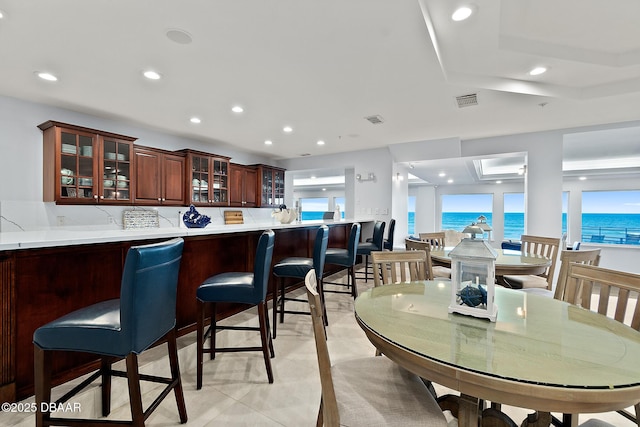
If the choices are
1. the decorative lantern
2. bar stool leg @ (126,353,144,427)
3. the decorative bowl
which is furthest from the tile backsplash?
the decorative lantern

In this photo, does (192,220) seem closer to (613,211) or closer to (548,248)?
(548,248)

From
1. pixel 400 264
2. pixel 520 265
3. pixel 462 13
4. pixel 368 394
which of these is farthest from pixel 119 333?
A: pixel 520 265

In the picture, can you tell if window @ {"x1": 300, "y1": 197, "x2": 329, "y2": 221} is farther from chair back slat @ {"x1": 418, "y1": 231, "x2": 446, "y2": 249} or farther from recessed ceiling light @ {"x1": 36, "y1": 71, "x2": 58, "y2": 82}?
recessed ceiling light @ {"x1": 36, "y1": 71, "x2": 58, "y2": 82}

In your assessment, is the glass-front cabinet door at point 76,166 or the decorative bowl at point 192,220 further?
the glass-front cabinet door at point 76,166

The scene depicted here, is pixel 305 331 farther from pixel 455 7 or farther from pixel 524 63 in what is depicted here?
pixel 524 63

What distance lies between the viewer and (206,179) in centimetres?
Result: 536

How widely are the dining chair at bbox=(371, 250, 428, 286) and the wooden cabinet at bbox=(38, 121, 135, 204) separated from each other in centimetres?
395

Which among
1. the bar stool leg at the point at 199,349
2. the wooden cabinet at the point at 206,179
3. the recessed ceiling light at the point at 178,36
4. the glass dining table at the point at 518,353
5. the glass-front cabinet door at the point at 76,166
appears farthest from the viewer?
the wooden cabinet at the point at 206,179

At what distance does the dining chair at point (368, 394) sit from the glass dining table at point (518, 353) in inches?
5.6

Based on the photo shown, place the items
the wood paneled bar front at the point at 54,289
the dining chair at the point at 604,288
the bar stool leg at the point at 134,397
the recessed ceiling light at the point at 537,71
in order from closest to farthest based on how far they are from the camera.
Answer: the bar stool leg at the point at 134,397 → the dining chair at the point at 604,288 → the wood paneled bar front at the point at 54,289 → the recessed ceiling light at the point at 537,71

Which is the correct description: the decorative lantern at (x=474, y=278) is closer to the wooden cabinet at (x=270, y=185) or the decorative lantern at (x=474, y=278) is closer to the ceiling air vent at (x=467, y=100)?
the ceiling air vent at (x=467, y=100)

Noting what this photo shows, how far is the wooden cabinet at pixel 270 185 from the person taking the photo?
6.45m

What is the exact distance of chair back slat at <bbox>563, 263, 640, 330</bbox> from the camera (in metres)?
1.36

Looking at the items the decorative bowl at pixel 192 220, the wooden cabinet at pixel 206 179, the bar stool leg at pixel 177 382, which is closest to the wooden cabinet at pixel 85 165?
the wooden cabinet at pixel 206 179
